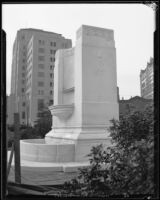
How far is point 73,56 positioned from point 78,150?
11.1ft

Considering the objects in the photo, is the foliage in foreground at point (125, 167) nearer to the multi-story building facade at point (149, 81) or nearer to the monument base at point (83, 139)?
the multi-story building facade at point (149, 81)

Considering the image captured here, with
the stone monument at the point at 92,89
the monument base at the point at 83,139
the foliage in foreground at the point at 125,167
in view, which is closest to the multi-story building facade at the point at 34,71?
the stone monument at the point at 92,89

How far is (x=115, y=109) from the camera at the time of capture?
7.69 metres

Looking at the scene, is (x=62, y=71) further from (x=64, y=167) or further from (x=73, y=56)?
(x=64, y=167)

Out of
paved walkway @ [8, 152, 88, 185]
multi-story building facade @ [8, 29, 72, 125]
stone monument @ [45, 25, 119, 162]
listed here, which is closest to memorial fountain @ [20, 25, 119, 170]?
stone monument @ [45, 25, 119, 162]

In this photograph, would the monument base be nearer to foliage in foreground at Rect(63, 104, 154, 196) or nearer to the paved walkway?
the paved walkway

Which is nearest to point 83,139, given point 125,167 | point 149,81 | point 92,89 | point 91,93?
point 91,93

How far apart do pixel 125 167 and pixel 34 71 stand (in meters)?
37.0

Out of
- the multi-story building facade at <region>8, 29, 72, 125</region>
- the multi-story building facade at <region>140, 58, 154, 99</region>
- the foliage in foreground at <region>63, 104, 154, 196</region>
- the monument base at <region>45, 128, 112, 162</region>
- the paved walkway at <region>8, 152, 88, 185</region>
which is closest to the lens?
the foliage in foreground at <region>63, 104, 154, 196</region>

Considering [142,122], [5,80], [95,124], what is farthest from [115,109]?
[5,80]

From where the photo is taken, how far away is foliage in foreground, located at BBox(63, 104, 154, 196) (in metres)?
2.11

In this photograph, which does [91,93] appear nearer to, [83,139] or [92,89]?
[92,89]

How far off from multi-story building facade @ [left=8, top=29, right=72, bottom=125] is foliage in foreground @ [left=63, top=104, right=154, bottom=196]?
938 inches

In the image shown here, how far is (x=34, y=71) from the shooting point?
125ft
